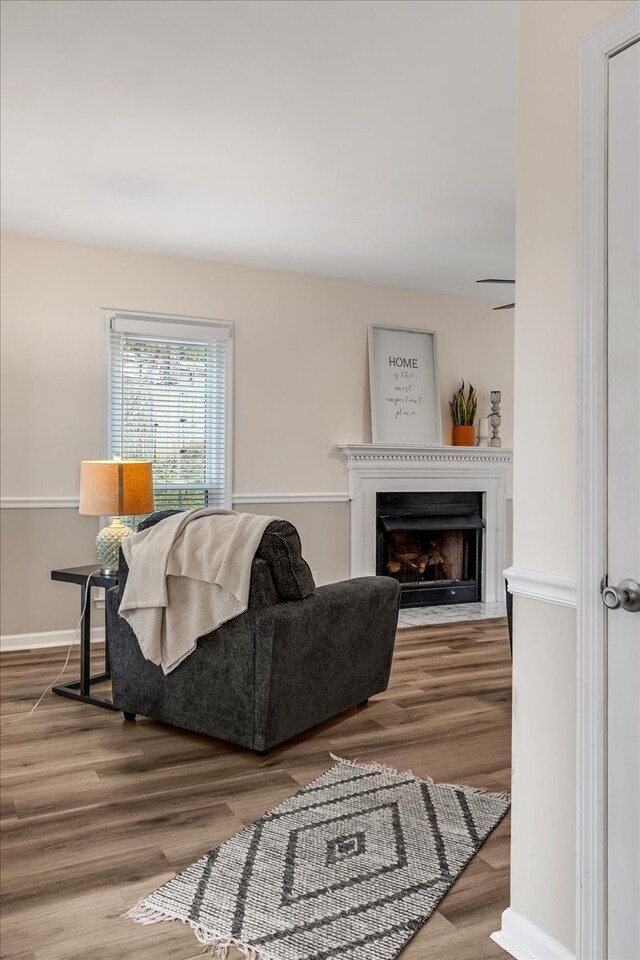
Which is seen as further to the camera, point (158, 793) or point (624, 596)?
point (158, 793)

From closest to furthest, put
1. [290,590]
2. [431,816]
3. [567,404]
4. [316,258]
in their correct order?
[567,404]
[431,816]
[290,590]
[316,258]

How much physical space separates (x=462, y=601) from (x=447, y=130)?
415 cm

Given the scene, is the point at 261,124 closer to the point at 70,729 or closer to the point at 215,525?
the point at 215,525

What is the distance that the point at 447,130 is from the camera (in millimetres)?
3430

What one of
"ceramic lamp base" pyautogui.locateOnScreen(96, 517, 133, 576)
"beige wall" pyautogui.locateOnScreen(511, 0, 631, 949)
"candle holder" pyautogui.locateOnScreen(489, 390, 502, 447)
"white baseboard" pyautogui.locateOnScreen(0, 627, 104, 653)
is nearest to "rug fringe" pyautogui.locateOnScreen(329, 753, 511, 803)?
"beige wall" pyautogui.locateOnScreen(511, 0, 631, 949)

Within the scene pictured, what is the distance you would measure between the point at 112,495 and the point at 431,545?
11.2ft

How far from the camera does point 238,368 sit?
564cm

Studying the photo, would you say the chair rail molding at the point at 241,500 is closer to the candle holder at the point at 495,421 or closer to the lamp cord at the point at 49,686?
the lamp cord at the point at 49,686

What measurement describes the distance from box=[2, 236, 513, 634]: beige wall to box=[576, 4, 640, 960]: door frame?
405 centimetres

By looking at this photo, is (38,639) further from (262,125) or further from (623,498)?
(623,498)

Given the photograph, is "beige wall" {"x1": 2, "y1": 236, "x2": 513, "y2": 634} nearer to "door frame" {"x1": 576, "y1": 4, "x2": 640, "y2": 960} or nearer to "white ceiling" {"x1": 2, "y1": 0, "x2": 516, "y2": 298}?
"white ceiling" {"x1": 2, "y1": 0, "x2": 516, "y2": 298}

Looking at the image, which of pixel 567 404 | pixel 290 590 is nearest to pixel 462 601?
pixel 290 590

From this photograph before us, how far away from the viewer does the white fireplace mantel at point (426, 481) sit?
609 cm

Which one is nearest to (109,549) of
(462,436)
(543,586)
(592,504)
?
(543,586)
